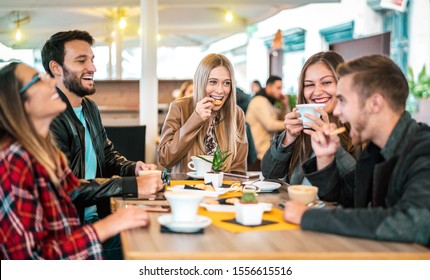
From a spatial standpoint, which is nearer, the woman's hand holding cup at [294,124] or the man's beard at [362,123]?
the man's beard at [362,123]

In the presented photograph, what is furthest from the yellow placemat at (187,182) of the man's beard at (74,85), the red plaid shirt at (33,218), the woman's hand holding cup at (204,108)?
the red plaid shirt at (33,218)

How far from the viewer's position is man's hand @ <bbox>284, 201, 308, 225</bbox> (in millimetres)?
1669

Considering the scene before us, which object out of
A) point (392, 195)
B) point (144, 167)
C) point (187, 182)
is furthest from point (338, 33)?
point (392, 195)

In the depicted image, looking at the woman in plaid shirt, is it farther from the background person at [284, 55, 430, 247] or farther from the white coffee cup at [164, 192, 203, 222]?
the background person at [284, 55, 430, 247]

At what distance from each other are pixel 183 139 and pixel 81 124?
1.91 feet

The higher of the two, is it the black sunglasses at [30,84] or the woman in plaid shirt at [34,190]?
the black sunglasses at [30,84]

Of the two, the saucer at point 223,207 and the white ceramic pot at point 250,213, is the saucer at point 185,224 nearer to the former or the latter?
the white ceramic pot at point 250,213

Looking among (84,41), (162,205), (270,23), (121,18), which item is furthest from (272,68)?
(162,205)

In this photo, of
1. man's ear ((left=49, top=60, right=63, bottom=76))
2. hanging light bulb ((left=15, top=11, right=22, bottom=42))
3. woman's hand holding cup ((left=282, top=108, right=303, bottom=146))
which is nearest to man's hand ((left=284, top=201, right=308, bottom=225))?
woman's hand holding cup ((left=282, top=108, right=303, bottom=146))

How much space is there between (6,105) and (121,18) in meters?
8.29

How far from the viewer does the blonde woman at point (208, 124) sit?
308 centimetres

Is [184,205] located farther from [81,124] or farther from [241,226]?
[81,124]

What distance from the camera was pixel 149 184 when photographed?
217 centimetres
